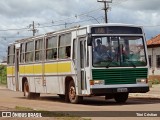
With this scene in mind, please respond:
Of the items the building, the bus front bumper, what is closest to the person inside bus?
the bus front bumper

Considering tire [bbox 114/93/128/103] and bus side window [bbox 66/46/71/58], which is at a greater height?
bus side window [bbox 66/46/71/58]

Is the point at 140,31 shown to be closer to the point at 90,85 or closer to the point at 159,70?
the point at 90,85

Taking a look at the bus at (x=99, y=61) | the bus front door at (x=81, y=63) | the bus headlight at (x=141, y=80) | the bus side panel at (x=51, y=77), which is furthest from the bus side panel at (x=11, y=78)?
the bus headlight at (x=141, y=80)

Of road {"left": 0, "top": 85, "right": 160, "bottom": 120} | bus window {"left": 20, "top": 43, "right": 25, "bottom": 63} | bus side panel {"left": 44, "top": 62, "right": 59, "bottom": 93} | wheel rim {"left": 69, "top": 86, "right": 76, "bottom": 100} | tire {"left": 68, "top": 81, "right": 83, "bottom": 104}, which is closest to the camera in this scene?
road {"left": 0, "top": 85, "right": 160, "bottom": 120}

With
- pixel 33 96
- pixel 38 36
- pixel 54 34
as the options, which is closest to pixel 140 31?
pixel 54 34

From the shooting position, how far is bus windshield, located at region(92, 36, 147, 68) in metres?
18.5

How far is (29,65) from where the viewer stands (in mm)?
24828

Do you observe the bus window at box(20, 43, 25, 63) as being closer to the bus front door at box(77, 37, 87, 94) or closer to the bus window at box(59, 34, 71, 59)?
the bus window at box(59, 34, 71, 59)

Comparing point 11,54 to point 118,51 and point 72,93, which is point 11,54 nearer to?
point 72,93

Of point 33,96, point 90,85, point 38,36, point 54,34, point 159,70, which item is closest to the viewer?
point 90,85

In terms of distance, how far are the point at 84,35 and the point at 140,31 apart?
7.61ft

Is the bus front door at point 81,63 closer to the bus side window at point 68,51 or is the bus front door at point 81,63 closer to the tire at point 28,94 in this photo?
the bus side window at point 68,51

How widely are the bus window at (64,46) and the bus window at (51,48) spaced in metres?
0.54

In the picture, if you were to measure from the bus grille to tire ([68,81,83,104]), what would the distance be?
171cm
